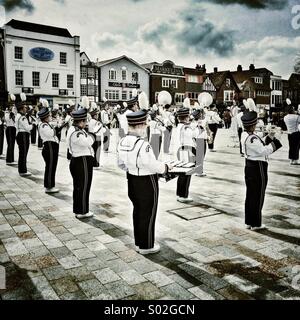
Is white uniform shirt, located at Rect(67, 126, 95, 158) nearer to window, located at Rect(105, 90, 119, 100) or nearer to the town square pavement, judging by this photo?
the town square pavement

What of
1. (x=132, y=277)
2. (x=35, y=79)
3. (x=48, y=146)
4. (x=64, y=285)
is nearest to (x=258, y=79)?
(x=35, y=79)

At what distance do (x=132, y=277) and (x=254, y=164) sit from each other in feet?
8.79

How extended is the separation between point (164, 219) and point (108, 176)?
13.6ft

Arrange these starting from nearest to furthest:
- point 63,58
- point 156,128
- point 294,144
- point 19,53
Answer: point 294,144
point 156,128
point 19,53
point 63,58

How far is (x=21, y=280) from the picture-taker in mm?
3684

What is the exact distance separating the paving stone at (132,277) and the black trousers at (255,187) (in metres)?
2.34

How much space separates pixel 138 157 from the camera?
409 cm

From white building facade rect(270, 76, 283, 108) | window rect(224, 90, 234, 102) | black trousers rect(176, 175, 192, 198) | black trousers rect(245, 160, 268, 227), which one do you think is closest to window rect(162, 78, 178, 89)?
window rect(224, 90, 234, 102)

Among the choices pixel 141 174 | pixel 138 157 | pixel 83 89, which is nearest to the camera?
pixel 138 157

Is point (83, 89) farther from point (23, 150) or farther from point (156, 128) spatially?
point (23, 150)

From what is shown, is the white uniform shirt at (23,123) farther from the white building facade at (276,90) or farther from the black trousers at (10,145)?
the white building facade at (276,90)

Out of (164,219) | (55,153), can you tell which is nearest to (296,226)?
(164,219)

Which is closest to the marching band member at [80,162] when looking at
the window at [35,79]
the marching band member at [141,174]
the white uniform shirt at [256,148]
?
the marching band member at [141,174]
